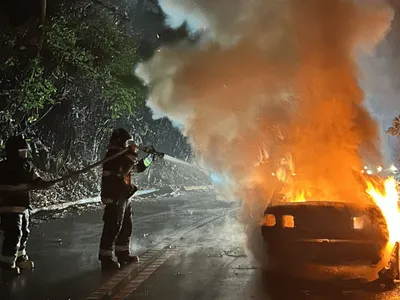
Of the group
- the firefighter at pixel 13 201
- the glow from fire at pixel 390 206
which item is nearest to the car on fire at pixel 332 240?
the glow from fire at pixel 390 206

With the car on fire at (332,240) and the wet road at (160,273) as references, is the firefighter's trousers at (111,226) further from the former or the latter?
the car on fire at (332,240)

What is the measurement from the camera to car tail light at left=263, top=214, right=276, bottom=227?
7039mm

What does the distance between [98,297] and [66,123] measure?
650 inches

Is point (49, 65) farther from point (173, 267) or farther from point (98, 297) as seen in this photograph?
point (98, 297)

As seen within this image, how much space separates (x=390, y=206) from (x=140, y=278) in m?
3.76

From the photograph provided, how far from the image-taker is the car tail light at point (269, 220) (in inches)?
277

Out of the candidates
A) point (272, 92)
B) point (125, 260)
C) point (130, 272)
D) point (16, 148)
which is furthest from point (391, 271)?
point (272, 92)

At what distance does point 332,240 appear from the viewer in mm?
6527

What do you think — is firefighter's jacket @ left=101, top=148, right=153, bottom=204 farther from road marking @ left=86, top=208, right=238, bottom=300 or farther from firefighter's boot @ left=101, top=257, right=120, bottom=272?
road marking @ left=86, top=208, right=238, bottom=300

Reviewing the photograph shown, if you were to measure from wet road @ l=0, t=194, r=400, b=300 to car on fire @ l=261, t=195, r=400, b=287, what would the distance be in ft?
1.41

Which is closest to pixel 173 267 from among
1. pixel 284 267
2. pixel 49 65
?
pixel 284 267

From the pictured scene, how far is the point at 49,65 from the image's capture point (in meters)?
15.6

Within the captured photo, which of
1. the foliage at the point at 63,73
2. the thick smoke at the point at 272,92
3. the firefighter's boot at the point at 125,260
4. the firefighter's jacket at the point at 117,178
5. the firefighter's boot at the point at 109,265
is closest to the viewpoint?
the firefighter's boot at the point at 109,265

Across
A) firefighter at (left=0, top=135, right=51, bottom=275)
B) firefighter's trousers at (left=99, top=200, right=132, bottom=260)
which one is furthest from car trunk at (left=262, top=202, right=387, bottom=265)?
firefighter at (left=0, top=135, right=51, bottom=275)
